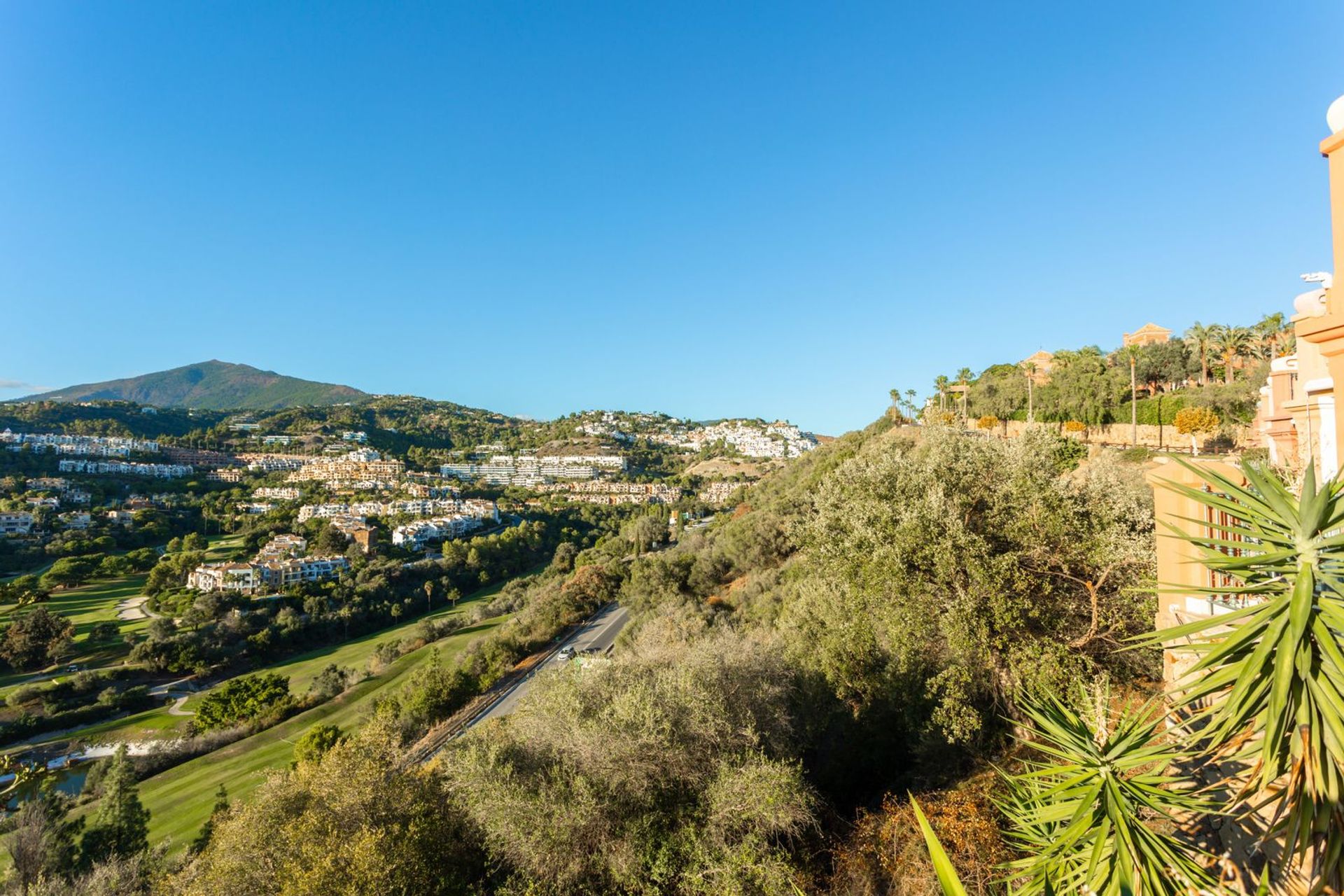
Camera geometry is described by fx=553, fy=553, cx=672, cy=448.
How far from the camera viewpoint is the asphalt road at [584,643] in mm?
20797

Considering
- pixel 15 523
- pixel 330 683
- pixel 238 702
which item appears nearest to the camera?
pixel 238 702

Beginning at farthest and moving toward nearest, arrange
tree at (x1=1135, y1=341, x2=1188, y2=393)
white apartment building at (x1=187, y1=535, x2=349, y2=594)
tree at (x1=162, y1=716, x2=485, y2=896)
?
white apartment building at (x1=187, y1=535, x2=349, y2=594) < tree at (x1=1135, y1=341, x2=1188, y2=393) < tree at (x1=162, y1=716, x2=485, y2=896)

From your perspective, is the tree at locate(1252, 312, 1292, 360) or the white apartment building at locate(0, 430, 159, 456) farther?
the white apartment building at locate(0, 430, 159, 456)

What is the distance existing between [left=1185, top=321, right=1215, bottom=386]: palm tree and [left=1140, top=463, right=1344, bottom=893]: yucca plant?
1601 inches

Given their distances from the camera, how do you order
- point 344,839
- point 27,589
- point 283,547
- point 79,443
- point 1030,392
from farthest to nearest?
point 79,443 < point 283,547 < point 27,589 < point 1030,392 < point 344,839

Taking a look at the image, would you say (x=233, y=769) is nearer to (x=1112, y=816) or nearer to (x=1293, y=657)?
(x=1112, y=816)

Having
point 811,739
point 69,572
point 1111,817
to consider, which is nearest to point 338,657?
point 69,572

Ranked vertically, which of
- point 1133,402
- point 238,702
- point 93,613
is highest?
point 1133,402

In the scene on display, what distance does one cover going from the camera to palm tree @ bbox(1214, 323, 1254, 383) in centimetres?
3331

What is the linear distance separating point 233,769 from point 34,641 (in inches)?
1080

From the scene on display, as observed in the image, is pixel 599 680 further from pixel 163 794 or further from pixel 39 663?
pixel 39 663

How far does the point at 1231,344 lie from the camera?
110ft

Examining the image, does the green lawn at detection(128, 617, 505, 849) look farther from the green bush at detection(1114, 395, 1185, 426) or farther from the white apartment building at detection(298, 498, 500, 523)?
the white apartment building at detection(298, 498, 500, 523)

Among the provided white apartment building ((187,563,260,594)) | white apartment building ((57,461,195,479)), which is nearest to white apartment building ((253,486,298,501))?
white apartment building ((57,461,195,479))
